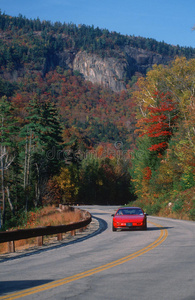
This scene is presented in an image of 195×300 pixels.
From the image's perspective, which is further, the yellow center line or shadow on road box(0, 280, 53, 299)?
shadow on road box(0, 280, 53, 299)

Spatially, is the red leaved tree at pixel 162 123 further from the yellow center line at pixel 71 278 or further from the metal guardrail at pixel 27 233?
the yellow center line at pixel 71 278

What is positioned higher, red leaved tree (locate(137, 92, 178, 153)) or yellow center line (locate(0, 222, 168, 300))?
red leaved tree (locate(137, 92, 178, 153))

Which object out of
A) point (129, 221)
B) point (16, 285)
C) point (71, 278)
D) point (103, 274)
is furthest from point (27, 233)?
point (129, 221)

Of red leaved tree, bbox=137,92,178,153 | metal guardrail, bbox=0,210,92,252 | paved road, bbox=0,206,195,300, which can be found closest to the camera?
paved road, bbox=0,206,195,300

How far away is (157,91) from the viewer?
5622 centimetres

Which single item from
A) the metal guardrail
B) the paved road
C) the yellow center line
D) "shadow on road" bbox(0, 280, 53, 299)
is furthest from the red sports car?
"shadow on road" bbox(0, 280, 53, 299)

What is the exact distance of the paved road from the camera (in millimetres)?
7348

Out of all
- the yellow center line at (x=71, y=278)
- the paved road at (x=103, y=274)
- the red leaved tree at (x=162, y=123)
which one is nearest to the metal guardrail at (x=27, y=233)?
the paved road at (x=103, y=274)

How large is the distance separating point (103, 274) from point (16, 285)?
2.08m

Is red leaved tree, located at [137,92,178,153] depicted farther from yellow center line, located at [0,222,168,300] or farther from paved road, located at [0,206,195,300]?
yellow center line, located at [0,222,168,300]

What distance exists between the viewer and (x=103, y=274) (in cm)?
928

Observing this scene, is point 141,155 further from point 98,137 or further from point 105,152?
point 98,137

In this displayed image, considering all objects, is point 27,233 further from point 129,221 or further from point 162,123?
point 162,123

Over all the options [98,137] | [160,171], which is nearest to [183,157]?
[160,171]
